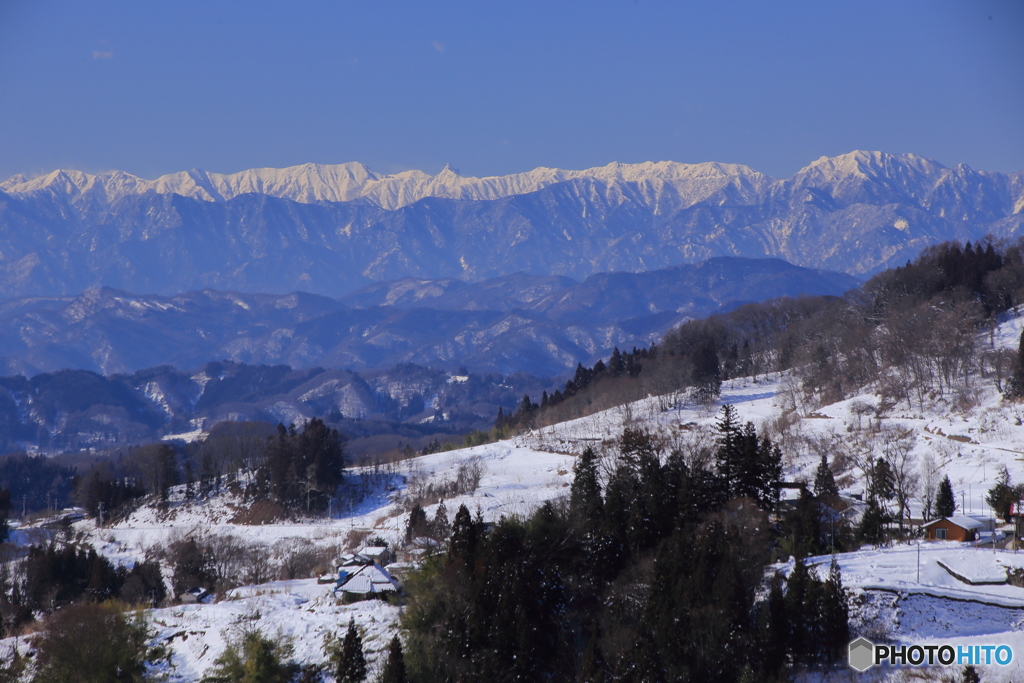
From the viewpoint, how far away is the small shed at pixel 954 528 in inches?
1486

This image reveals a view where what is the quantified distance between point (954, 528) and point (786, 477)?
1904 centimetres

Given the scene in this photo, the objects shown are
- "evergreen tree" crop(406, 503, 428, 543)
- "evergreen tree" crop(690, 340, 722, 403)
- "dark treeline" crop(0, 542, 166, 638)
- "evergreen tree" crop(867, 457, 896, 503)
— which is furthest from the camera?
"evergreen tree" crop(690, 340, 722, 403)

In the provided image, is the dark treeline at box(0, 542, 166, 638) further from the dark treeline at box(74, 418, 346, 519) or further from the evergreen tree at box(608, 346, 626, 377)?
the evergreen tree at box(608, 346, 626, 377)

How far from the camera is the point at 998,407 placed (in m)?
59.2

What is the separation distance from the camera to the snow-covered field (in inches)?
1150

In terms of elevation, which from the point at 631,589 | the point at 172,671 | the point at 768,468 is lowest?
the point at 172,671

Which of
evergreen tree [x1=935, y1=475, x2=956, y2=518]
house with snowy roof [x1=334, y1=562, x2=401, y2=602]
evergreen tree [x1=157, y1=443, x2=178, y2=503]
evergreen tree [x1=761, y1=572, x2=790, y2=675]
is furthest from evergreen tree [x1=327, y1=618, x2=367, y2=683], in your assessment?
evergreen tree [x1=157, y1=443, x2=178, y2=503]

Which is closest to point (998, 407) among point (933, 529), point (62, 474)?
point (933, 529)

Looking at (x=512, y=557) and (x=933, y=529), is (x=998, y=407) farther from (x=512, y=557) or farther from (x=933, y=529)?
(x=512, y=557)

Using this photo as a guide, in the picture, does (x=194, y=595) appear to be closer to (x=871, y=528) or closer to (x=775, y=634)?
(x=775, y=634)

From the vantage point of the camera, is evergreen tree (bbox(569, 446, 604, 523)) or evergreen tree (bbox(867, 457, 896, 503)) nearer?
evergreen tree (bbox(569, 446, 604, 523))

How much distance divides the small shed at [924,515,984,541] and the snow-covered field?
267cm

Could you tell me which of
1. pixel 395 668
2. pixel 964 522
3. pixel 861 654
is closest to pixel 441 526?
pixel 395 668

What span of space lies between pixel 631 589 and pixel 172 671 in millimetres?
19148
